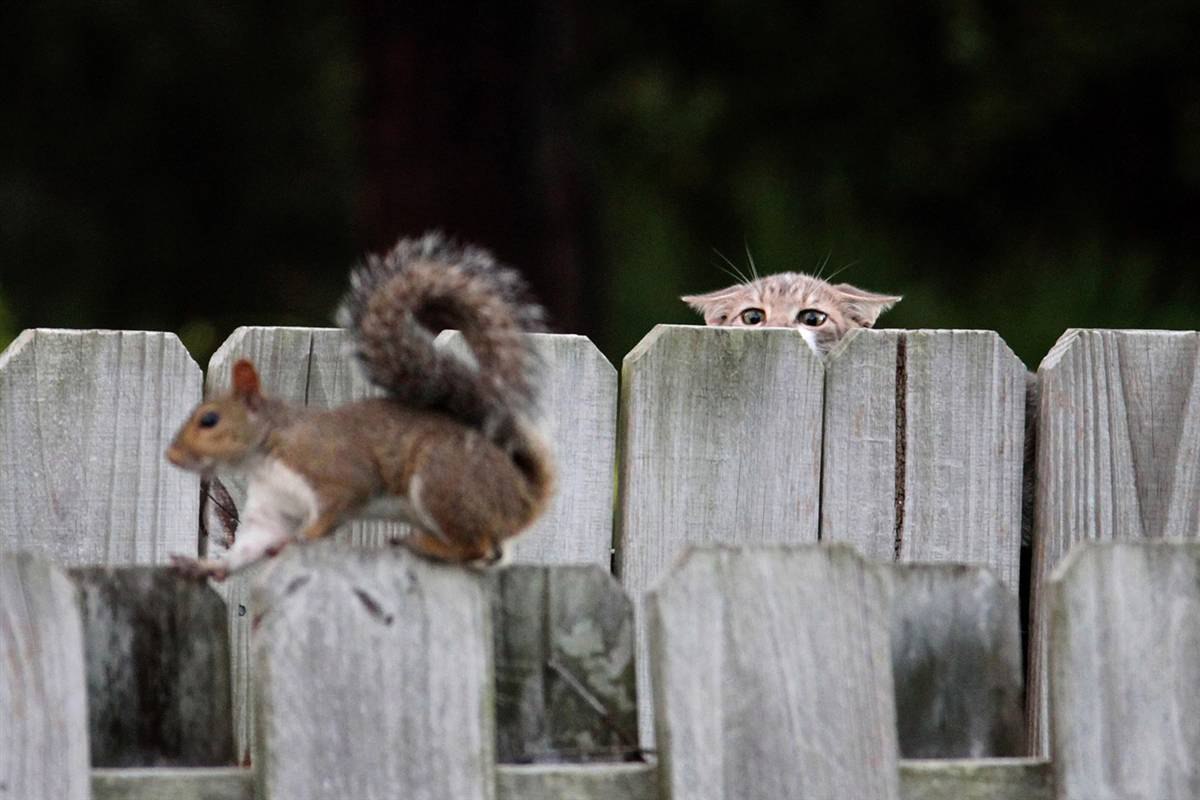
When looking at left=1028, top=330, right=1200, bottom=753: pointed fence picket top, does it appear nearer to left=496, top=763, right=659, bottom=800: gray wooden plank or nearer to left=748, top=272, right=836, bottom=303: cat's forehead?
left=496, top=763, right=659, bottom=800: gray wooden plank

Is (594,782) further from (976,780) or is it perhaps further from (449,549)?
(976,780)

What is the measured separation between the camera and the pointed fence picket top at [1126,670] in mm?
1971

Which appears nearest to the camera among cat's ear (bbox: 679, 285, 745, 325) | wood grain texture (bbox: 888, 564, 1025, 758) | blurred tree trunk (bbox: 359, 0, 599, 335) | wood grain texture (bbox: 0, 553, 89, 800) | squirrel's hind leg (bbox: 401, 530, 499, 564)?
wood grain texture (bbox: 0, 553, 89, 800)

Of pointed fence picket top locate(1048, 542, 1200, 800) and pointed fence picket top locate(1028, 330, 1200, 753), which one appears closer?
pointed fence picket top locate(1048, 542, 1200, 800)

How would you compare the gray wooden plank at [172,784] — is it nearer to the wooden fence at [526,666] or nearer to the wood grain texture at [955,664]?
the wooden fence at [526,666]

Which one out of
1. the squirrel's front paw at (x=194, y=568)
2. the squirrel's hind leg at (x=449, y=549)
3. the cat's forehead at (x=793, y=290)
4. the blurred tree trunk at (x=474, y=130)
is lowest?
the squirrel's front paw at (x=194, y=568)

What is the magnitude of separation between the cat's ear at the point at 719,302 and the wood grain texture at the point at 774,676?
9.10 ft

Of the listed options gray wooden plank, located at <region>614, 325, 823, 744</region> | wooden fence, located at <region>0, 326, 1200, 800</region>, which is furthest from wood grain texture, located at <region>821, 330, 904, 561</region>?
wooden fence, located at <region>0, 326, 1200, 800</region>

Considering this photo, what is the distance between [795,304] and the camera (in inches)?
183

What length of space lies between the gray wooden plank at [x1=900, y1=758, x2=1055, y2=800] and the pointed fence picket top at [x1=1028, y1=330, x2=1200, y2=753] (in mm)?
792

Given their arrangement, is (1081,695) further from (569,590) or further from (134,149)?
(134,149)

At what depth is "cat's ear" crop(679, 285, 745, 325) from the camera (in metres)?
4.71

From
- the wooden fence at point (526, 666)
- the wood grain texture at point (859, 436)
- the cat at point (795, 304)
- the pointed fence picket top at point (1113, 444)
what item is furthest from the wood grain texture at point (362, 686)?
the cat at point (795, 304)

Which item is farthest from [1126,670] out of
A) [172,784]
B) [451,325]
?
[172,784]
